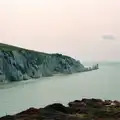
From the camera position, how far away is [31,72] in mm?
113250

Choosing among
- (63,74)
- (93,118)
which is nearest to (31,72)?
(63,74)

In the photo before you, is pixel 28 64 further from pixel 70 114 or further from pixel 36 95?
pixel 70 114

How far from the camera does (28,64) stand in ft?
363

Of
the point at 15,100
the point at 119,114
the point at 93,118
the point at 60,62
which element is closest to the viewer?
the point at 93,118

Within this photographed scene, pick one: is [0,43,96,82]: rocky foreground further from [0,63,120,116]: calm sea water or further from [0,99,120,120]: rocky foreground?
[0,99,120,120]: rocky foreground

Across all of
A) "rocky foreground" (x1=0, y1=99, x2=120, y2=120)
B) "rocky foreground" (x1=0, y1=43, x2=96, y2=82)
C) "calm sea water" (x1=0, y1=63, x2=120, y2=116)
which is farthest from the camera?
"rocky foreground" (x1=0, y1=43, x2=96, y2=82)

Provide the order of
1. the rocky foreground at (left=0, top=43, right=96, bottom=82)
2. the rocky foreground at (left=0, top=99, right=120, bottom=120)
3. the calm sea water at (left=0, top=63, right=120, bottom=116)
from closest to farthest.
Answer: the rocky foreground at (left=0, top=99, right=120, bottom=120), the calm sea water at (left=0, top=63, right=120, bottom=116), the rocky foreground at (left=0, top=43, right=96, bottom=82)

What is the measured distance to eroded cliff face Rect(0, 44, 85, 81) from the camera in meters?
98.2

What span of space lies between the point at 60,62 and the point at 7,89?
47.4 m

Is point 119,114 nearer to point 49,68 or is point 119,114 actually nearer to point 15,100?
point 15,100

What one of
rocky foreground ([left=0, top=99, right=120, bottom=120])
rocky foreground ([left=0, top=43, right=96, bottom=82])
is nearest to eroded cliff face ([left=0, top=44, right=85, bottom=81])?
rocky foreground ([left=0, top=43, right=96, bottom=82])

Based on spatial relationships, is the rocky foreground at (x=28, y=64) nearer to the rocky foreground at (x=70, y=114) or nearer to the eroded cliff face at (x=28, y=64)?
the eroded cliff face at (x=28, y=64)

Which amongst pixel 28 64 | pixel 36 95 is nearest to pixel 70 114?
pixel 36 95

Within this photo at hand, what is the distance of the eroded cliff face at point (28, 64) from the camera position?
322ft
